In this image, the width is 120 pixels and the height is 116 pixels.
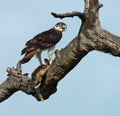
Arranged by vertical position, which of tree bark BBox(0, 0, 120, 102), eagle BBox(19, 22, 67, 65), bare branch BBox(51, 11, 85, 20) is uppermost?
bare branch BBox(51, 11, 85, 20)

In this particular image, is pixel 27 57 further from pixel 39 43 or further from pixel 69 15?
pixel 69 15

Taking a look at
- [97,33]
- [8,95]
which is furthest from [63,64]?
[8,95]

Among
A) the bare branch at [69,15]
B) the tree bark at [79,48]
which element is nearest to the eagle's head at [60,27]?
the tree bark at [79,48]

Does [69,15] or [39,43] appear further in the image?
[39,43]

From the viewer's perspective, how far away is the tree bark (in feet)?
20.4

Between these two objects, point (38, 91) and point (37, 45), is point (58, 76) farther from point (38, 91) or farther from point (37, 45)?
point (37, 45)

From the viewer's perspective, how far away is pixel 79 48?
6383 mm

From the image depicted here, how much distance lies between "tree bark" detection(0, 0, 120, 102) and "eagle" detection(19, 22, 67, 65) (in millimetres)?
540

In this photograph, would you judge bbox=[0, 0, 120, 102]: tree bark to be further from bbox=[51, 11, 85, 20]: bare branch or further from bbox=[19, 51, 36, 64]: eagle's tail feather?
bbox=[19, 51, 36, 64]: eagle's tail feather

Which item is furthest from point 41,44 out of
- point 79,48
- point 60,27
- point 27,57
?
point 79,48

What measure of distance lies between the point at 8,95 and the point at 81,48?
2.02 m

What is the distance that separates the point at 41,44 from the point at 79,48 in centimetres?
228

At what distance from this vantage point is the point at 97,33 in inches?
246

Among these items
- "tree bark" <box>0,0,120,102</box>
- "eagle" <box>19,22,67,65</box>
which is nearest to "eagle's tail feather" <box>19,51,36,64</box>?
"eagle" <box>19,22,67,65</box>
